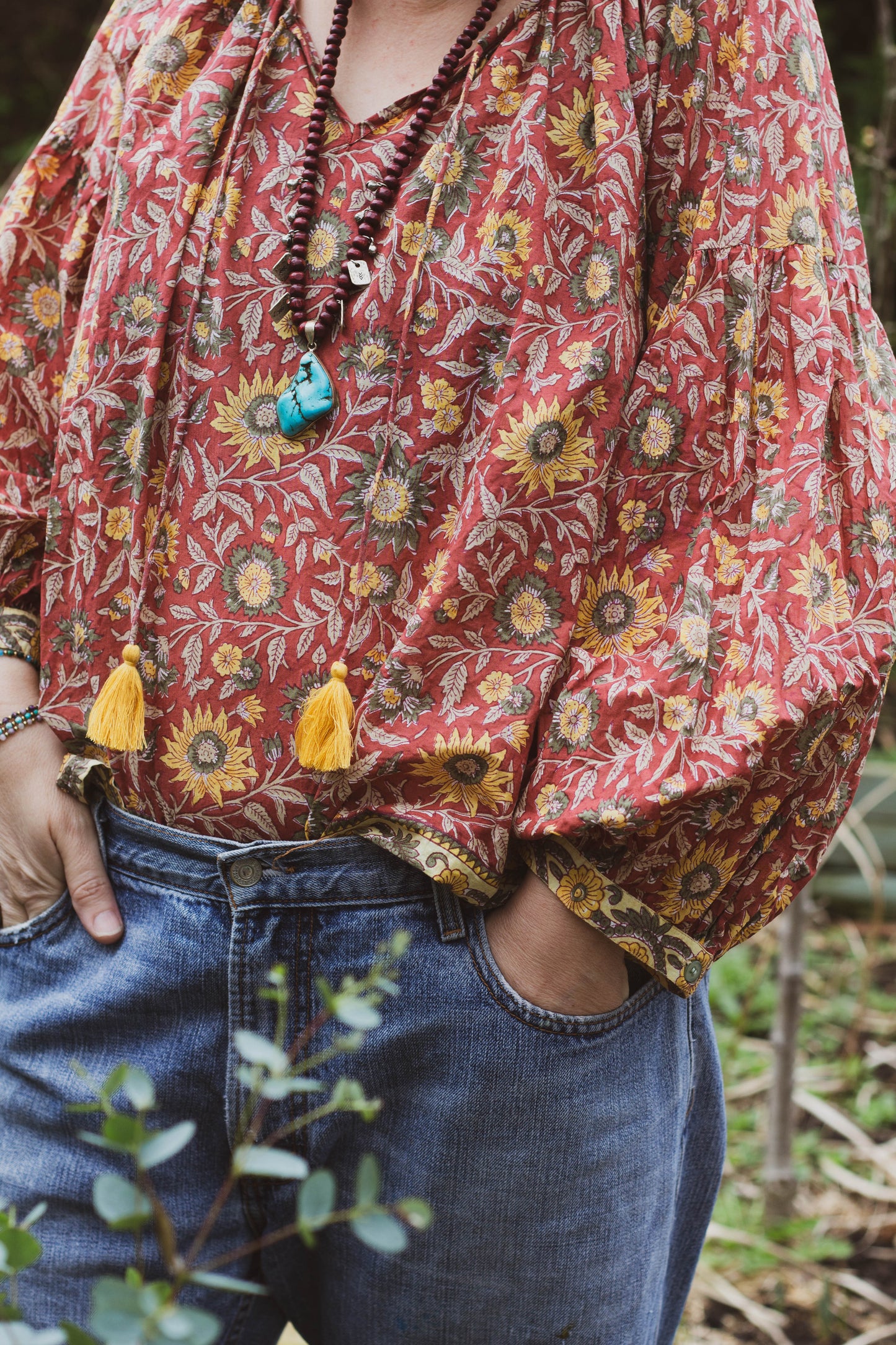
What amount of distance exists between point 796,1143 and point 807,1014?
0.51 meters

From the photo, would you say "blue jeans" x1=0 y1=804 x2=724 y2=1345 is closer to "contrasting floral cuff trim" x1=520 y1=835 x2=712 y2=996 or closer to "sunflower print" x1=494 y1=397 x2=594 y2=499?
"contrasting floral cuff trim" x1=520 y1=835 x2=712 y2=996

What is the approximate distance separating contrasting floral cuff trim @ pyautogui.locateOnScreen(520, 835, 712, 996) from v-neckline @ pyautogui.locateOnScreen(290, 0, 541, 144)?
0.67 m

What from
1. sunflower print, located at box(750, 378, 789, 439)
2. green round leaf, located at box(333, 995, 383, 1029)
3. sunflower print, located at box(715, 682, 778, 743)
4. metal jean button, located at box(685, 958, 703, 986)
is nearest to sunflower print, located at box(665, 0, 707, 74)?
sunflower print, located at box(750, 378, 789, 439)

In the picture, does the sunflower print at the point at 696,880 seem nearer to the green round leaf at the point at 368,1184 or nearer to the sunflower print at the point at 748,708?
the sunflower print at the point at 748,708

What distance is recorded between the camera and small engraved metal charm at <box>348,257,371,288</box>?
3.41 feet

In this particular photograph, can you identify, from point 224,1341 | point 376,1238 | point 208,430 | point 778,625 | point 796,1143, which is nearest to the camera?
point 376,1238

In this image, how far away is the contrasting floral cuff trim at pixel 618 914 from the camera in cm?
98

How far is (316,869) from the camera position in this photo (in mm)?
1030

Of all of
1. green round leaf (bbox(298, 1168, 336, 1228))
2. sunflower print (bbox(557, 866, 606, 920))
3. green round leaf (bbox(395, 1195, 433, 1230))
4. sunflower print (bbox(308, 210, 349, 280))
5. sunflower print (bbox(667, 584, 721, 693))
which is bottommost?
sunflower print (bbox(557, 866, 606, 920))

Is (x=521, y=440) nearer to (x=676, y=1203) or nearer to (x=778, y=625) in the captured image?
(x=778, y=625)

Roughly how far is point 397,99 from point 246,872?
2.36 feet

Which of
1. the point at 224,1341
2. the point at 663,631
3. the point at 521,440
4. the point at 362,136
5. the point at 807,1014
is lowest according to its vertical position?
the point at 807,1014

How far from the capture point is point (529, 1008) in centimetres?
99

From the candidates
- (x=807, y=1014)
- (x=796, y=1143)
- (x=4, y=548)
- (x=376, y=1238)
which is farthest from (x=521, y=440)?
(x=807, y=1014)
